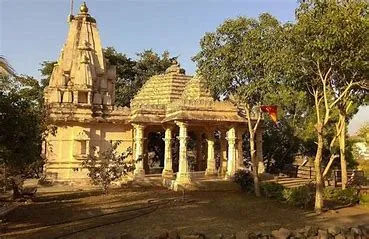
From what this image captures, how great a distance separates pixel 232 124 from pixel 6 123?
12776 millimetres

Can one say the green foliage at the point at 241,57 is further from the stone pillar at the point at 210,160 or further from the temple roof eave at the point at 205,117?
the stone pillar at the point at 210,160

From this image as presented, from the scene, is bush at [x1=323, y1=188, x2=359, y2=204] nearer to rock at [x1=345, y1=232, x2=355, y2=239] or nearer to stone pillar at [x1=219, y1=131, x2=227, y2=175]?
rock at [x1=345, y1=232, x2=355, y2=239]

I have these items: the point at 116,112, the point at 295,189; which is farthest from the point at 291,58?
the point at 116,112

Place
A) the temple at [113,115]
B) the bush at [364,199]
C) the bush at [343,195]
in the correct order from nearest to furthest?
the bush at [364,199] → the bush at [343,195] → the temple at [113,115]

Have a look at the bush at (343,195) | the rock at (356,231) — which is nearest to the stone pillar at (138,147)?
the bush at (343,195)

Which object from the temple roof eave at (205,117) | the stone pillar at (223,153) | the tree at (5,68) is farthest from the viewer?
the stone pillar at (223,153)

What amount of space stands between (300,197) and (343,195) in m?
2.16

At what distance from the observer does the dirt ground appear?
11.5 m

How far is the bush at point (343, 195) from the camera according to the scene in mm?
17219

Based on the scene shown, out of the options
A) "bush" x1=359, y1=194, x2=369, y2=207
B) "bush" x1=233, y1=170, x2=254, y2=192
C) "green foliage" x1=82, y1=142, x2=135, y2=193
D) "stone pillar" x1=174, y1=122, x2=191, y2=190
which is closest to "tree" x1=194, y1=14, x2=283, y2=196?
"bush" x1=233, y1=170, x2=254, y2=192

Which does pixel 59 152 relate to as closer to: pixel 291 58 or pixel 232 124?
pixel 232 124

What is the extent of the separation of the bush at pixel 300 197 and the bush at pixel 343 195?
974mm

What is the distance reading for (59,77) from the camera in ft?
83.8

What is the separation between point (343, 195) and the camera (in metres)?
17.5
